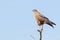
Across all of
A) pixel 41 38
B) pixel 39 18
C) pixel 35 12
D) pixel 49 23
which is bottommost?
pixel 41 38

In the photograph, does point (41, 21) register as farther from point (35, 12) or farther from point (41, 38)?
point (41, 38)

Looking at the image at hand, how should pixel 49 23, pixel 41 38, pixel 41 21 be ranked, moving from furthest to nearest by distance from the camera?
→ pixel 41 21 < pixel 49 23 < pixel 41 38

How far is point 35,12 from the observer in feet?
33.7

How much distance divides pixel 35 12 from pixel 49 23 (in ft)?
8.28

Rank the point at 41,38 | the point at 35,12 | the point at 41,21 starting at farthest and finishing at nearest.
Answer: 1. the point at 35,12
2. the point at 41,21
3. the point at 41,38

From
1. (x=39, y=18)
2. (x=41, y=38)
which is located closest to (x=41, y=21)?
(x=39, y=18)

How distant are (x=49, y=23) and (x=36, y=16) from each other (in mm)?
1854

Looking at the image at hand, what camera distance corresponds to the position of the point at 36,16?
9.61 metres

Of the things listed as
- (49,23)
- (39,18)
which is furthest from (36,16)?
(49,23)

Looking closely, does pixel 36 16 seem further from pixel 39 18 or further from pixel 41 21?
pixel 41 21

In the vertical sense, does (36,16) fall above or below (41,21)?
above

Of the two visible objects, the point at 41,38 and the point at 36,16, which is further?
the point at 36,16

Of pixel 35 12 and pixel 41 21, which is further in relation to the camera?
pixel 35 12

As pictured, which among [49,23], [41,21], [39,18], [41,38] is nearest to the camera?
[41,38]
